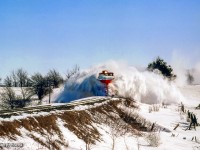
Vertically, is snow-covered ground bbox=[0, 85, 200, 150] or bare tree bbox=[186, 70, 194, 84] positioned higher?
bare tree bbox=[186, 70, 194, 84]

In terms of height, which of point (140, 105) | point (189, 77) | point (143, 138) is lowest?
point (143, 138)

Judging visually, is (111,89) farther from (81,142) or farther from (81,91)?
(81,142)

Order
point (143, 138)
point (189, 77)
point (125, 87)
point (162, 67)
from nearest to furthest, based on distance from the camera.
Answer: point (143, 138) → point (125, 87) → point (162, 67) → point (189, 77)

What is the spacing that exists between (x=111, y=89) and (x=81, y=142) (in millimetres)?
36167

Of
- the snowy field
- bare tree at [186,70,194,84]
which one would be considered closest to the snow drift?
the snowy field

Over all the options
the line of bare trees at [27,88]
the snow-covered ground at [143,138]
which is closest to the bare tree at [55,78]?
the line of bare trees at [27,88]

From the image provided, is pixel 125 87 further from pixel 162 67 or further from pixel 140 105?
pixel 162 67

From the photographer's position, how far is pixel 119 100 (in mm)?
46469

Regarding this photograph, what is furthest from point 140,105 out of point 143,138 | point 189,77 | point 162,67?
point 189,77

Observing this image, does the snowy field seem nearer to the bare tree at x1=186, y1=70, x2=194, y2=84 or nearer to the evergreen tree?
the evergreen tree

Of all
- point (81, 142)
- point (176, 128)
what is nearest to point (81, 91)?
point (176, 128)

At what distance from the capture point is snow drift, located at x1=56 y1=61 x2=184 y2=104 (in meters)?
61.1

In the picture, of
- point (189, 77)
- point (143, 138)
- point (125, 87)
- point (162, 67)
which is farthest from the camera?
point (189, 77)

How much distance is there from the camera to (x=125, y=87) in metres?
61.2
